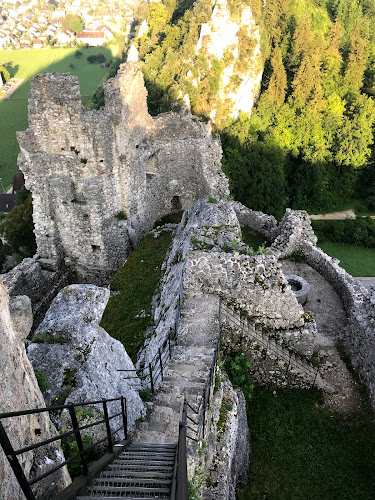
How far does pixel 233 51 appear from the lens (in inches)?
1444

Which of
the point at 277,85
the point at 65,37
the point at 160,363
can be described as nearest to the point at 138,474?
the point at 160,363

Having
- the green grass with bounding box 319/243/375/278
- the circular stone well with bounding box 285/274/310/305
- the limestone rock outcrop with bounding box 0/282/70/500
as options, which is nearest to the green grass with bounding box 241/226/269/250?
the circular stone well with bounding box 285/274/310/305

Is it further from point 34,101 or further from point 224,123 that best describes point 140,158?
point 224,123

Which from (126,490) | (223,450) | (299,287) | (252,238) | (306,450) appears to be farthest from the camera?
(252,238)

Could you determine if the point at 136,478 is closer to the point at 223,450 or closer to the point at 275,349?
the point at 223,450

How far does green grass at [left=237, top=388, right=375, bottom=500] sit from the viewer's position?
31.2 ft

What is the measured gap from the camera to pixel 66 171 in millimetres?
15680

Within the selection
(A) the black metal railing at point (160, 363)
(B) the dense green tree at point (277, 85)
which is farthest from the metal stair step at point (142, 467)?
(B) the dense green tree at point (277, 85)

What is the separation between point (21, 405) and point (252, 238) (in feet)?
55.4

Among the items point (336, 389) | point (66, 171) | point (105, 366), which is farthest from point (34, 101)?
point (336, 389)

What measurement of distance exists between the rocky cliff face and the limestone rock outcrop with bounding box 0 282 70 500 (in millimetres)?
33346

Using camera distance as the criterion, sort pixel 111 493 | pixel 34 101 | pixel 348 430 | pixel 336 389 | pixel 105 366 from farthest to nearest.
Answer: pixel 34 101 < pixel 336 389 < pixel 348 430 < pixel 105 366 < pixel 111 493

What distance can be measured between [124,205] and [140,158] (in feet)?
7.37

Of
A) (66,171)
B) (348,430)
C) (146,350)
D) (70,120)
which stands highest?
(70,120)
